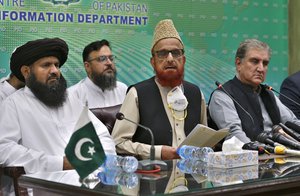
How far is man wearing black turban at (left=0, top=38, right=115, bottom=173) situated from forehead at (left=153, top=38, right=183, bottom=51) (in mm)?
710

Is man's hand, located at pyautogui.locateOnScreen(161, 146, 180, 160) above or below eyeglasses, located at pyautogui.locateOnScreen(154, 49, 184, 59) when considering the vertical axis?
below

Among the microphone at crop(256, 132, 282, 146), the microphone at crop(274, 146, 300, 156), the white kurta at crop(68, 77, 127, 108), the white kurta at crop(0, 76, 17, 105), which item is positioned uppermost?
the white kurta at crop(0, 76, 17, 105)

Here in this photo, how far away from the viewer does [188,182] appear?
2.66 m

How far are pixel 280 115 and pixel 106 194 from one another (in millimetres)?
3121

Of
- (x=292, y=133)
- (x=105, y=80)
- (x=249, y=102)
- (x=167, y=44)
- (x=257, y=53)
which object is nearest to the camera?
(x=292, y=133)

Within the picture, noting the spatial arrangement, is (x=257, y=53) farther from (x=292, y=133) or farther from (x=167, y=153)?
(x=167, y=153)

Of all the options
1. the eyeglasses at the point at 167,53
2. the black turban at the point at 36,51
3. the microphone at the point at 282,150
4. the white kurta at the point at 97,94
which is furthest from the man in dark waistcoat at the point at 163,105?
the white kurta at the point at 97,94

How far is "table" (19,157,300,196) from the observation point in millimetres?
2486

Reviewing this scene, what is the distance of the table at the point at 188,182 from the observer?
2.49 meters

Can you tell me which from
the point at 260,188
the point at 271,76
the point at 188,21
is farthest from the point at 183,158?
the point at 271,76

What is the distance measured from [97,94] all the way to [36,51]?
5.48 feet

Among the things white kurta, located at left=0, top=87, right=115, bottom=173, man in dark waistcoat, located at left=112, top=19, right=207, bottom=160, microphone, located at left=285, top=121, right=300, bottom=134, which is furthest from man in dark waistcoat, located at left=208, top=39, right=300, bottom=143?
white kurta, located at left=0, top=87, right=115, bottom=173

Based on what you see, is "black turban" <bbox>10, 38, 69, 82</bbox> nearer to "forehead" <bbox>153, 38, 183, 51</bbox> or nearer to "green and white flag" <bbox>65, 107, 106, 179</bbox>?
"forehead" <bbox>153, 38, 183, 51</bbox>

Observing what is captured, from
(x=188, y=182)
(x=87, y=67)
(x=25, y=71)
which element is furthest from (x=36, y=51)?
(x=188, y=182)
